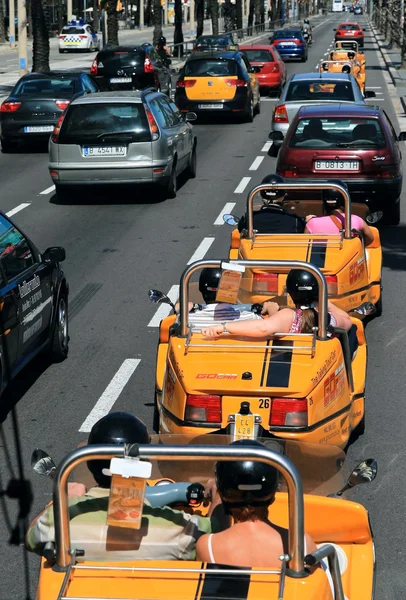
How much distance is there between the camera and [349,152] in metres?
14.5

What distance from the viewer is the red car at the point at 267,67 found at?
36.5 meters

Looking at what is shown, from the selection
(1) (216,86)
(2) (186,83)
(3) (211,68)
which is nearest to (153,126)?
(1) (216,86)

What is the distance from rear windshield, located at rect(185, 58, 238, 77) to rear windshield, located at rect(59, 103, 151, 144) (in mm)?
11271

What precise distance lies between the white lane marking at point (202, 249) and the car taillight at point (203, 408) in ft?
21.6

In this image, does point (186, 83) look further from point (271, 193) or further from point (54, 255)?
point (54, 255)

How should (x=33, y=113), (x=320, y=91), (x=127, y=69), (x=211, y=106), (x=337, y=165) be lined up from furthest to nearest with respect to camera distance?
(x=127, y=69) < (x=211, y=106) < (x=33, y=113) < (x=320, y=91) < (x=337, y=165)

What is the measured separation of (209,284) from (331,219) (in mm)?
2368

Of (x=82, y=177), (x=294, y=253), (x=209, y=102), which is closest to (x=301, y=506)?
(x=294, y=253)

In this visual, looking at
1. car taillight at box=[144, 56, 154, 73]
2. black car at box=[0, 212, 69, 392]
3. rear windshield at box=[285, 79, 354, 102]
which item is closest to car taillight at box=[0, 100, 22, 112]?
rear windshield at box=[285, 79, 354, 102]

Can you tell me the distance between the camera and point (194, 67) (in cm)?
2836

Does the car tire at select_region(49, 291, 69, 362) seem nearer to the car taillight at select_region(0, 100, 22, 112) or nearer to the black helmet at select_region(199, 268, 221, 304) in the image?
the black helmet at select_region(199, 268, 221, 304)

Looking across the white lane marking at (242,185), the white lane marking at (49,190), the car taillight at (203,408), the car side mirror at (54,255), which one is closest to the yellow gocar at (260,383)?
the car taillight at (203,408)

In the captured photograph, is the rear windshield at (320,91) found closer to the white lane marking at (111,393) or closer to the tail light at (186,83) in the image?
the tail light at (186,83)

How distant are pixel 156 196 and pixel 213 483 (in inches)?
548
